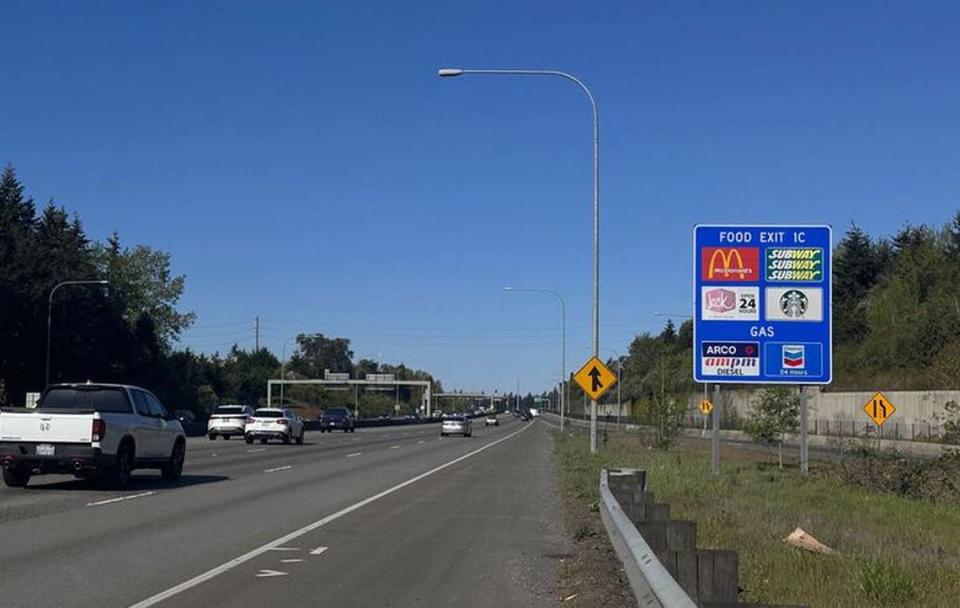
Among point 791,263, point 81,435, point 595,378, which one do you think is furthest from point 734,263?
point 81,435

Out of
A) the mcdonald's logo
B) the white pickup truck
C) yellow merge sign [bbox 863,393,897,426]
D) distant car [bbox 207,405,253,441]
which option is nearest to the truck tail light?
the white pickup truck

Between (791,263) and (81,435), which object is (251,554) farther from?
(791,263)

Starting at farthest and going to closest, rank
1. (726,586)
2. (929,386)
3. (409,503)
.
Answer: (929,386) < (409,503) < (726,586)

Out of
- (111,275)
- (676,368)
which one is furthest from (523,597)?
(111,275)

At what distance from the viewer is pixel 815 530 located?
57.8 feet

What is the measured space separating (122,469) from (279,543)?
30.3 ft

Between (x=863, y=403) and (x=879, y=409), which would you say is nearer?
(x=879, y=409)

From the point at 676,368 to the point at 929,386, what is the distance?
60.8 ft

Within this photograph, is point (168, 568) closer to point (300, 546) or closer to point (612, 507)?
point (300, 546)

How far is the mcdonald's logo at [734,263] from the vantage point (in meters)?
30.8

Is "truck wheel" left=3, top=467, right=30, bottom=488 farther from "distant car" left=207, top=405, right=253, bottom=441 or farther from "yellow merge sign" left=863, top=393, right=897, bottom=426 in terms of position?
"distant car" left=207, top=405, right=253, bottom=441

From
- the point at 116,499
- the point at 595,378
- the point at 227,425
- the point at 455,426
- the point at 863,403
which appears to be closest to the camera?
the point at 116,499

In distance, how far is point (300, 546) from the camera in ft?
50.0

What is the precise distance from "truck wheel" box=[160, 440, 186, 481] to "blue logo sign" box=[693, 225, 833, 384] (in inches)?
506
